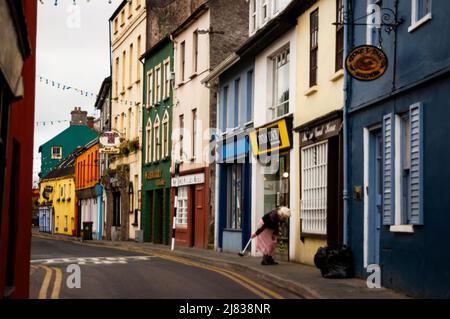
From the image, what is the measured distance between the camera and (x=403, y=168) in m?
14.4

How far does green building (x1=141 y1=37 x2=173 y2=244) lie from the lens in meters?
37.8

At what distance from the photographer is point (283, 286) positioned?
16.1 meters

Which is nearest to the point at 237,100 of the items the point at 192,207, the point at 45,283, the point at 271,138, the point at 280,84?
the point at 280,84

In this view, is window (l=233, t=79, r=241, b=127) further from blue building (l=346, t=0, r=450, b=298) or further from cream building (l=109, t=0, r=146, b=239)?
cream building (l=109, t=0, r=146, b=239)

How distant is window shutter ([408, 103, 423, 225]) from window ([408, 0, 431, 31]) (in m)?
1.29

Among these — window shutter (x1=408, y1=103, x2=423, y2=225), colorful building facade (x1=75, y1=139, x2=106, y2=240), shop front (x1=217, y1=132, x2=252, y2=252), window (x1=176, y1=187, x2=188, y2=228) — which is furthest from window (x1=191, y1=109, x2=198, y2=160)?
window shutter (x1=408, y1=103, x2=423, y2=225)

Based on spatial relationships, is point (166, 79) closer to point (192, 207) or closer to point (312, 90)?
point (192, 207)

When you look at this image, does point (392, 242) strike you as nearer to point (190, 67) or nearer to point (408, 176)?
point (408, 176)

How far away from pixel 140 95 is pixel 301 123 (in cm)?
2280

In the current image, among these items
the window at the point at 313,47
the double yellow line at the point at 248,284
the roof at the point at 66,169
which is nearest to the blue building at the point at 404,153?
the double yellow line at the point at 248,284

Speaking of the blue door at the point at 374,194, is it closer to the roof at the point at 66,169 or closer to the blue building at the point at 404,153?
the blue building at the point at 404,153

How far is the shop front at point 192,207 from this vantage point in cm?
3184

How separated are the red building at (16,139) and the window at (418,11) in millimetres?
5868

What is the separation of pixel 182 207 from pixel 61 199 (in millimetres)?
38844
